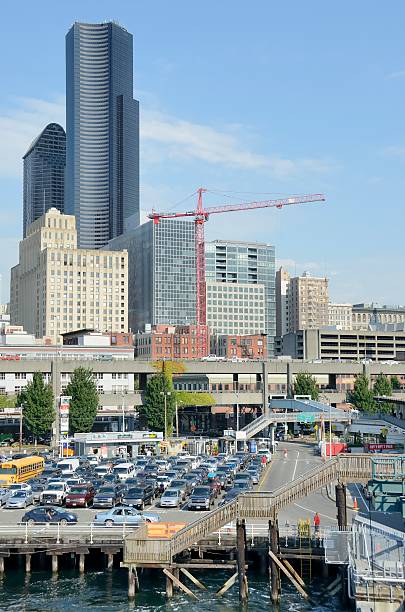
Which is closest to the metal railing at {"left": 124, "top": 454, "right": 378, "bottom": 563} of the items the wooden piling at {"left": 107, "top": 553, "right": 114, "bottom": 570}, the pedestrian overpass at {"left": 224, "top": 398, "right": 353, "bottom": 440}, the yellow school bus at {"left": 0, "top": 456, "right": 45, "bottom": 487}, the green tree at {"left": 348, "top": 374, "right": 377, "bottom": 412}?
the wooden piling at {"left": 107, "top": 553, "right": 114, "bottom": 570}

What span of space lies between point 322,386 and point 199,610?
148264mm

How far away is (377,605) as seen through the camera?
130 ft

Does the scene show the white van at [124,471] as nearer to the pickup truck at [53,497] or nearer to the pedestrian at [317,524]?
the pickup truck at [53,497]

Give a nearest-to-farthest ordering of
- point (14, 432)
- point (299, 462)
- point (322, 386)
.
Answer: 1. point (299, 462)
2. point (14, 432)
3. point (322, 386)

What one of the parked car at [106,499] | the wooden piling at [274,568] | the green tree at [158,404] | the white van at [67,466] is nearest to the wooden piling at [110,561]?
the wooden piling at [274,568]

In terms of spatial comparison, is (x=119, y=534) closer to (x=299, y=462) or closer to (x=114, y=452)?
(x=299, y=462)

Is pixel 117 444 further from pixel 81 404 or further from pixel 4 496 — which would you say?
pixel 4 496

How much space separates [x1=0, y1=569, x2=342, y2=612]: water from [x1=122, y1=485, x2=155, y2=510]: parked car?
12.9m

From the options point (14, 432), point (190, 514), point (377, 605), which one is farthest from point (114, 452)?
point (377, 605)

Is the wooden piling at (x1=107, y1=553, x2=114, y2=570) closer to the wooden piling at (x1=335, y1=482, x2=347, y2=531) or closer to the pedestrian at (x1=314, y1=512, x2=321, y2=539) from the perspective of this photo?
the pedestrian at (x1=314, y1=512, x2=321, y2=539)

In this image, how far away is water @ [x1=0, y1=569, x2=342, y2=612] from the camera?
47688 mm

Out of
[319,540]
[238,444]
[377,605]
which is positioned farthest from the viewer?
[238,444]

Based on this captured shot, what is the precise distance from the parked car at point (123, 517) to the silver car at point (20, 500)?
1196 cm

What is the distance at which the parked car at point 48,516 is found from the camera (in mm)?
60281
